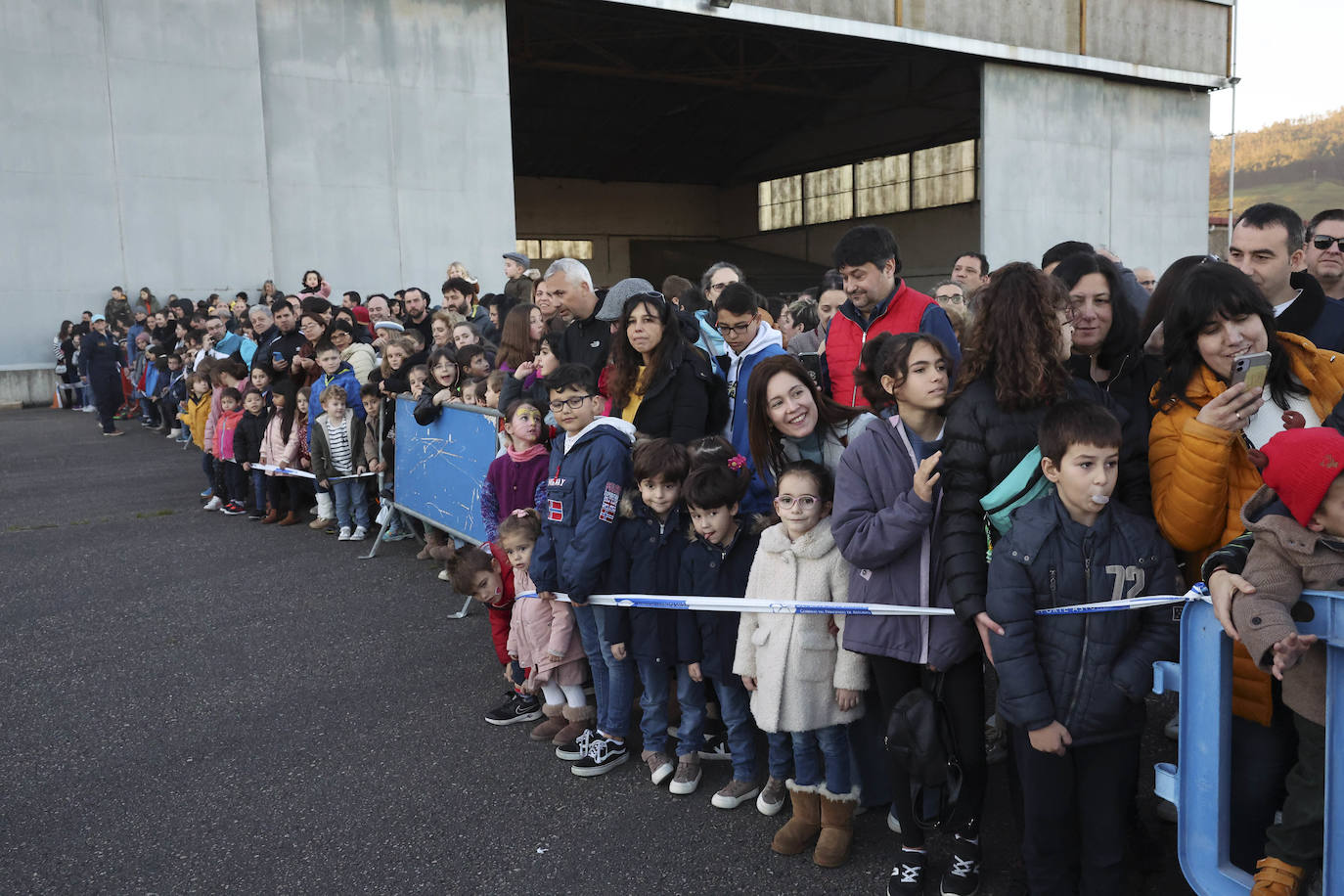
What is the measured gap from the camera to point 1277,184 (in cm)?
8069

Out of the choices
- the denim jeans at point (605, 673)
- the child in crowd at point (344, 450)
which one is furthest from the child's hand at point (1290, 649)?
the child in crowd at point (344, 450)

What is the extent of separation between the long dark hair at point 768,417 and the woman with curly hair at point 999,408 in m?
0.75

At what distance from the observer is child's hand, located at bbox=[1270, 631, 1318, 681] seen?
6.79 ft

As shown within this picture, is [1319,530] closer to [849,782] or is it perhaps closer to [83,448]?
[849,782]

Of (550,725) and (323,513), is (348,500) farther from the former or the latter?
(550,725)

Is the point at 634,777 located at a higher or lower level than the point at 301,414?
lower

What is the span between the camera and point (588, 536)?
13.0 feet

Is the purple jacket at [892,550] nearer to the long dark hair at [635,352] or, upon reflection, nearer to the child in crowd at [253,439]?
the long dark hair at [635,352]

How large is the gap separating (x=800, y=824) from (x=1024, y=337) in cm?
189

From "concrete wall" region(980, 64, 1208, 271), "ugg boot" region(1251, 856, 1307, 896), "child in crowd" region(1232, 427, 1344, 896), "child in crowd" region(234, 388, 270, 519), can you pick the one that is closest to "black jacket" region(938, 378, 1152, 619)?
"child in crowd" region(1232, 427, 1344, 896)

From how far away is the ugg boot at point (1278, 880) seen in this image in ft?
7.40

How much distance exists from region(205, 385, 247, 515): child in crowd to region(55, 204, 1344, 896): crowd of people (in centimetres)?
558

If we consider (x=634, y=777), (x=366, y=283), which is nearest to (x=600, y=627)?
(x=634, y=777)

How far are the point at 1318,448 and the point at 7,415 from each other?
20.9 m
